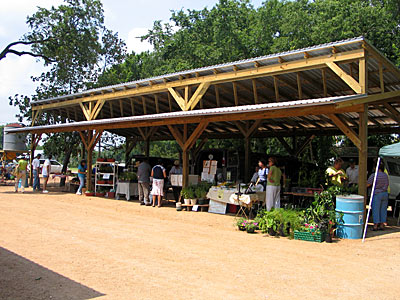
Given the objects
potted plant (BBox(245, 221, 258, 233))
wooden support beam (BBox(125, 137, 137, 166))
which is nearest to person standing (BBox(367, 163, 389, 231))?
potted plant (BBox(245, 221, 258, 233))

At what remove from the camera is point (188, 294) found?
13.9ft

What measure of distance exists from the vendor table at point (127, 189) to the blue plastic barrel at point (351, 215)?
29.1ft

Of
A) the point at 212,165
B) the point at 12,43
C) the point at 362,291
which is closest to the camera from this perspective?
the point at 362,291

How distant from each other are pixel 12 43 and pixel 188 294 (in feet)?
67.5

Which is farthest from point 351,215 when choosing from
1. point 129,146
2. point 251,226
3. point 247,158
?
point 129,146

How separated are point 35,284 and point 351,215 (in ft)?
20.8

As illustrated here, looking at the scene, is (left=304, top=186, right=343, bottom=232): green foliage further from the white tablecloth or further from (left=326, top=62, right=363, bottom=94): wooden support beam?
(left=326, top=62, right=363, bottom=94): wooden support beam

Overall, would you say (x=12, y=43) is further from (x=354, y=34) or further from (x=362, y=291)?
(x=362, y=291)

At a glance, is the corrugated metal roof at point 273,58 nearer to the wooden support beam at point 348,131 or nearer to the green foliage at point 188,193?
the wooden support beam at point 348,131

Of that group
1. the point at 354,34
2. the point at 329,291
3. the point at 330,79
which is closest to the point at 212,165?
the point at 330,79

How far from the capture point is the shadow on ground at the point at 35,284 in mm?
4066

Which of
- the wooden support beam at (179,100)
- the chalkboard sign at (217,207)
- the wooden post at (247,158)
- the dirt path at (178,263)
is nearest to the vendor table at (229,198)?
the chalkboard sign at (217,207)

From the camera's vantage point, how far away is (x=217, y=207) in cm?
1134

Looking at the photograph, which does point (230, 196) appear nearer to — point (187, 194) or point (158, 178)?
point (187, 194)
